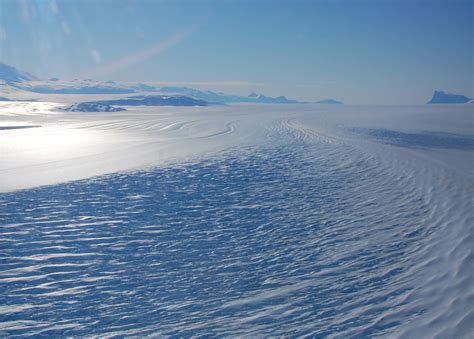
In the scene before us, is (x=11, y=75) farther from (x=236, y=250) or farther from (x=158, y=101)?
(x=236, y=250)

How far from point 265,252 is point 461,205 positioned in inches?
173

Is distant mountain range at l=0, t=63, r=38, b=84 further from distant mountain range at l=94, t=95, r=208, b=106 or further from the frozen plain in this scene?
the frozen plain

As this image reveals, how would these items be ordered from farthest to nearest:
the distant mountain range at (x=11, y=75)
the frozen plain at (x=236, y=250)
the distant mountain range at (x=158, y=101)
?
1. the distant mountain range at (x=11, y=75)
2. the distant mountain range at (x=158, y=101)
3. the frozen plain at (x=236, y=250)

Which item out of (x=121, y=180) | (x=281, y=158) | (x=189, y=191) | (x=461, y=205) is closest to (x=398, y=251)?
(x=461, y=205)

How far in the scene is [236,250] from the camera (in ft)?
18.6

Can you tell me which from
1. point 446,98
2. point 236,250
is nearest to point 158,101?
point 236,250

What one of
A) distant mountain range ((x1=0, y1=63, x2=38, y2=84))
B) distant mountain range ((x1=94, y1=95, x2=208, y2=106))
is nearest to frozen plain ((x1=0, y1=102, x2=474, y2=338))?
distant mountain range ((x1=94, y1=95, x2=208, y2=106))

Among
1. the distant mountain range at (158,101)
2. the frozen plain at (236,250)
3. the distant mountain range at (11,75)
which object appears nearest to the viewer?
the frozen plain at (236,250)

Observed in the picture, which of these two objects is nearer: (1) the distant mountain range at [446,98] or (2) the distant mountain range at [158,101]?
(2) the distant mountain range at [158,101]

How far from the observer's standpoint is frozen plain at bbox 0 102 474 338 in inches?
155

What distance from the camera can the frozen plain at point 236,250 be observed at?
3945 mm

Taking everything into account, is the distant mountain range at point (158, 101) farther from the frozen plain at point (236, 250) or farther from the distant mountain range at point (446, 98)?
the distant mountain range at point (446, 98)

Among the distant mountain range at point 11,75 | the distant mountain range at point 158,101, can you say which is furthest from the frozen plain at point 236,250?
the distant mountain range at point 11,75

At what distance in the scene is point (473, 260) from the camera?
5.19m
